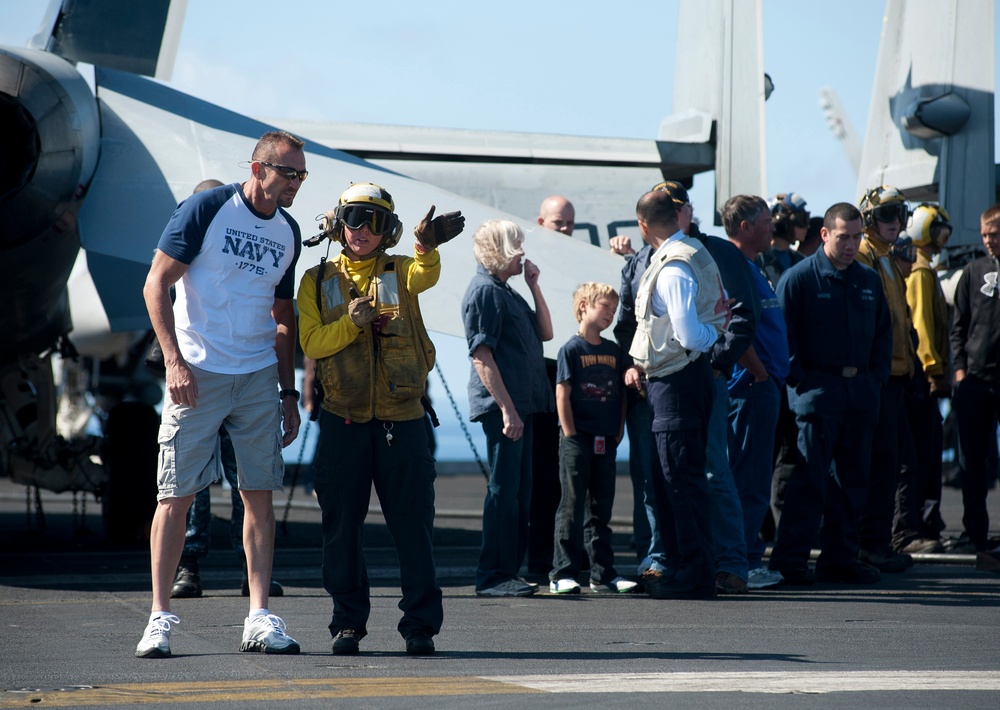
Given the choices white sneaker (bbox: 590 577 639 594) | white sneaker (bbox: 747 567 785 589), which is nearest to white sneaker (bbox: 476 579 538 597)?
white sneaker (bbox: 590 577 639 594)

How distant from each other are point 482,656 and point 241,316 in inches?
63.7

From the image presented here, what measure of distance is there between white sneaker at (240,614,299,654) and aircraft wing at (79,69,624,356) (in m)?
2.52

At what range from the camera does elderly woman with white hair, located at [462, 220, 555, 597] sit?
634cm

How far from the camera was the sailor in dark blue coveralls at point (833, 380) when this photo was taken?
6953mm

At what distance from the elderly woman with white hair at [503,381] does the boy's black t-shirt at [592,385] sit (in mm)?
311

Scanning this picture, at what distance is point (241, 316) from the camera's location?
15.7 ft

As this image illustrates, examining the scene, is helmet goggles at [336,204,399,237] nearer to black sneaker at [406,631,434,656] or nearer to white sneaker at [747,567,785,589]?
black sneaker at [406,631,434,656]

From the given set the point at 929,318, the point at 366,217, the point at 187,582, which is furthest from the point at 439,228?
the point at 929,318

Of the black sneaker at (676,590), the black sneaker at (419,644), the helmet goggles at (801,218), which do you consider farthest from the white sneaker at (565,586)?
the helmet goggles at (801,218)

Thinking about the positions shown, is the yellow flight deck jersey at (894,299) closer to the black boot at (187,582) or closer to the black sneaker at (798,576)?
the black sneaker at (798,576)

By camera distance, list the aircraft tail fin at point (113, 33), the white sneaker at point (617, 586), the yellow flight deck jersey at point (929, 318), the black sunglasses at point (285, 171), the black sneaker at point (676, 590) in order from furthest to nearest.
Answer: the yellow flight deck jersey at point (929, 318)
the aircraft tail fin at point (113, 33)
the white sneaker at point (617, 586)
the black sneaker at point (676, 590)
the black sunglasses at point (285, 171)

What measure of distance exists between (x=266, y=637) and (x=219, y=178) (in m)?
3.29

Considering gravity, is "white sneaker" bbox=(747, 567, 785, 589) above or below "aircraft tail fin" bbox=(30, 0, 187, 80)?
below

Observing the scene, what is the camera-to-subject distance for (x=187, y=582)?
6.42 m
